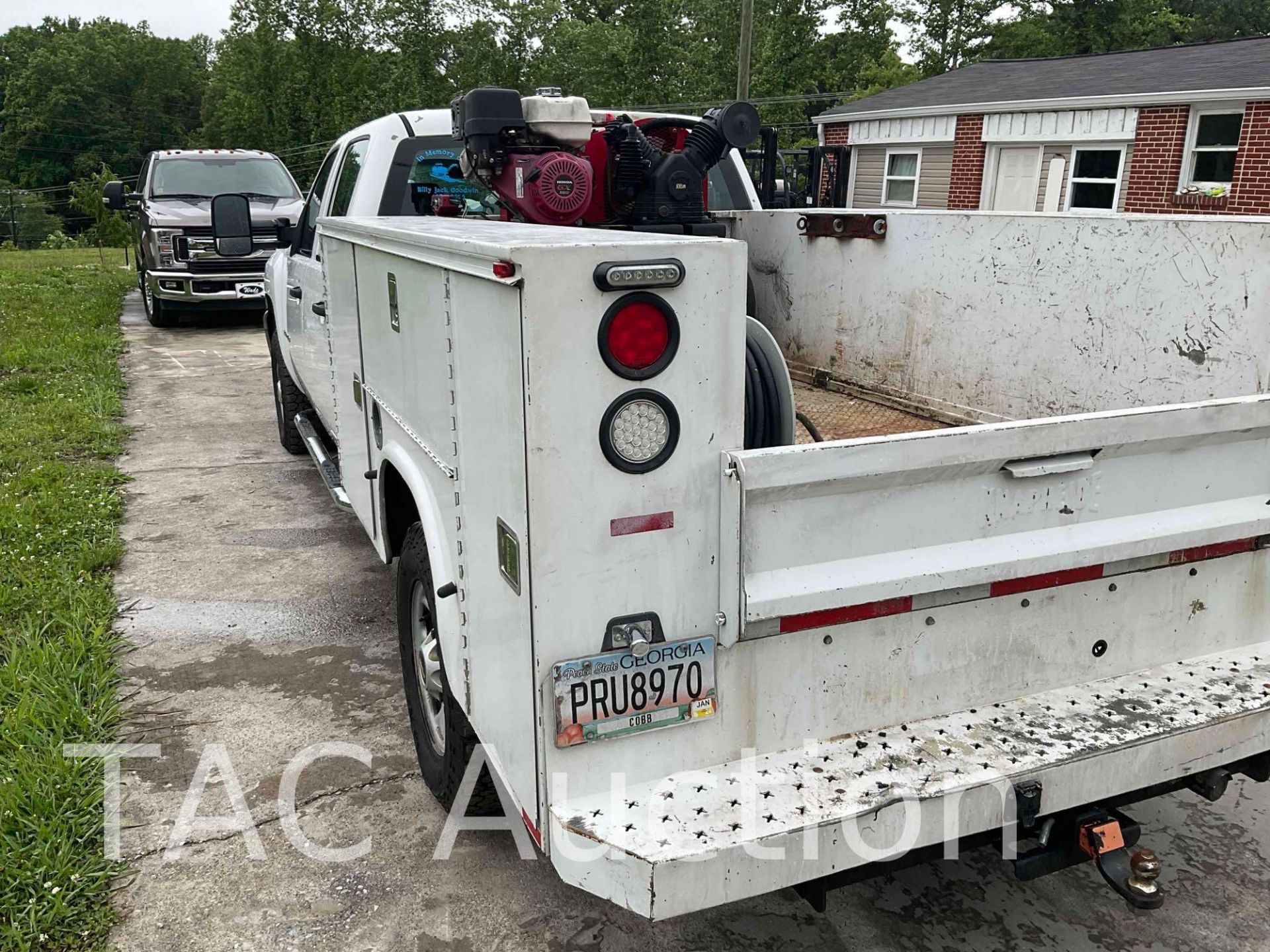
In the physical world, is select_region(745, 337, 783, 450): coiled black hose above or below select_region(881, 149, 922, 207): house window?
below

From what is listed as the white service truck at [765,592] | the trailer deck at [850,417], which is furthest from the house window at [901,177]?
the white service truck at [765,592]

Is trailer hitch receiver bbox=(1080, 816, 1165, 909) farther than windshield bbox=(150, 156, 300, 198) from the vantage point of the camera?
No

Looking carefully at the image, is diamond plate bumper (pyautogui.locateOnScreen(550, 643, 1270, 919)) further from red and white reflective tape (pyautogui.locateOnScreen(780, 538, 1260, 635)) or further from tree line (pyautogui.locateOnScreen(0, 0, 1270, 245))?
tree line (pyautogui.locateOnScreen(0, 0, 1270, 245))

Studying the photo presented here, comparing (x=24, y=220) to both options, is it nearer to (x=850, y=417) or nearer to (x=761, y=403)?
(x=850, y=417)

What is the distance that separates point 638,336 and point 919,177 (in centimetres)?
2081

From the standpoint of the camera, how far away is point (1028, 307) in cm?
356

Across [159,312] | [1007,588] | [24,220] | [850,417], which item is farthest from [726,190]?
[24,220]

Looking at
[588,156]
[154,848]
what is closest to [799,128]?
[588,156]

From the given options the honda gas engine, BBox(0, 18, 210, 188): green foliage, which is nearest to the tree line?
BBox(0, 18, 210, 188): green foliage

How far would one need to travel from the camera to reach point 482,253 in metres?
1.99

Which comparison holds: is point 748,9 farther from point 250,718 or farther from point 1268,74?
point 250,718

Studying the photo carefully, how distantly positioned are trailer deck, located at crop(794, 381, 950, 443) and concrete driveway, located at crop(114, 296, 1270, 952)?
147 cm

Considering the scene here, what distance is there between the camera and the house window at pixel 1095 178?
56.0ft

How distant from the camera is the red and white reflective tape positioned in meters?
2.23
